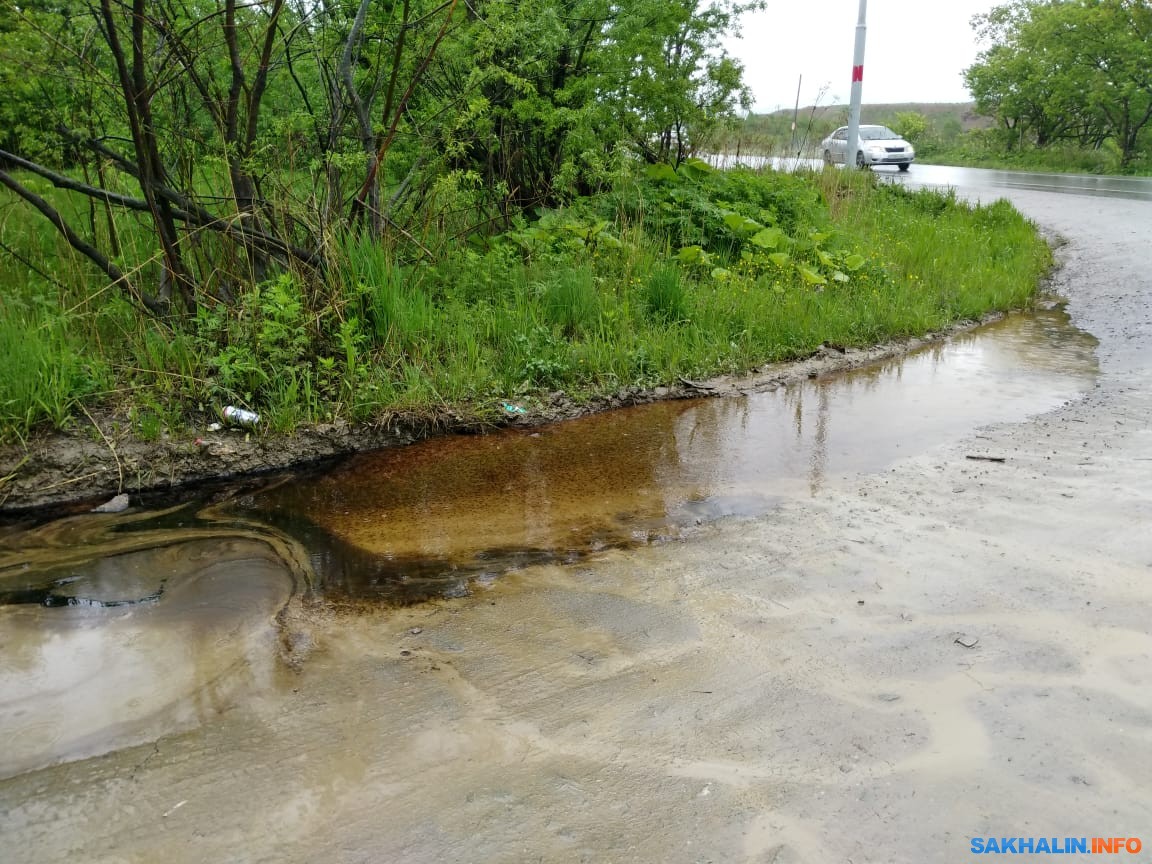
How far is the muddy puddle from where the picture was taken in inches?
118

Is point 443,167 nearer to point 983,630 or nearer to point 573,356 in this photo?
point 573,356

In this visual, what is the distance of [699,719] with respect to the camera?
8.81 feet

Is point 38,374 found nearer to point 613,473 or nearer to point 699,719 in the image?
point 613,473

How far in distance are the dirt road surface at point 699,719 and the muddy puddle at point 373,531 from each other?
0.15 metres

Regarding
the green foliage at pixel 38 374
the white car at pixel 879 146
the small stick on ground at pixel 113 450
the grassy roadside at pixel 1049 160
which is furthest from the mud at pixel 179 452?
the grassy roadside at pixel 1049 160

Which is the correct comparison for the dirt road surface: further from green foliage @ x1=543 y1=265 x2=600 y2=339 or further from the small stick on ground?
green foliage @ x1=543 y1=265 x2=600 y2=339

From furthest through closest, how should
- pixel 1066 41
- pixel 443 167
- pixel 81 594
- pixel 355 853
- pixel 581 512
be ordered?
pixel 1066 41
pixel 443 167
pixel 581 512
pixel 81 594
pixel 355 853

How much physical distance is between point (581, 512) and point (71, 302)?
377 centimetres

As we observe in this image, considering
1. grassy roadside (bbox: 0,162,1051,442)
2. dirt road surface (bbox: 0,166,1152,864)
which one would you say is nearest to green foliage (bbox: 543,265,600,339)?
grassy roadside (bbox: 0,162,1051,442)

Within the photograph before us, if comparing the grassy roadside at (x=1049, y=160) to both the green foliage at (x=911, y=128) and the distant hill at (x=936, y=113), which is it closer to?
the green foliage at (x=911, y=128)

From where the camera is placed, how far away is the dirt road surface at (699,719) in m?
2.25

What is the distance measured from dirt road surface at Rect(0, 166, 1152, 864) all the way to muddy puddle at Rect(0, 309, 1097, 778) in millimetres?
150

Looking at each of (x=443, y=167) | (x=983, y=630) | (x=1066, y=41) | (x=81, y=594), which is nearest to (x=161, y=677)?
(x=81, y=594)

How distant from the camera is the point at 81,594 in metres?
3.63
